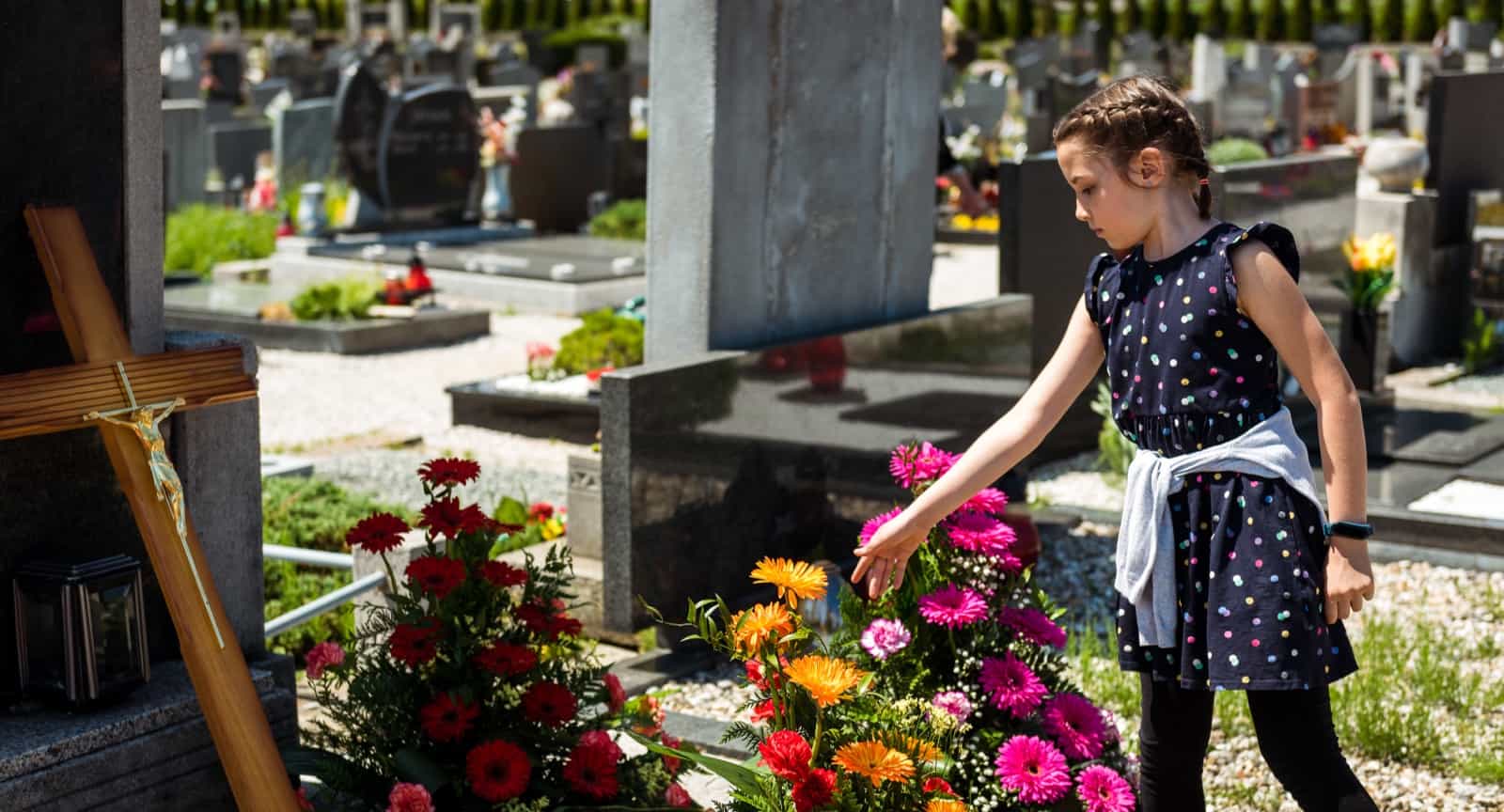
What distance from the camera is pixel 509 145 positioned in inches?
658

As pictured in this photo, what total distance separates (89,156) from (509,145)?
44.4ft

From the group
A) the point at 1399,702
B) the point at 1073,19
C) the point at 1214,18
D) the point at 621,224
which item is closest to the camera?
the point at 1399,702

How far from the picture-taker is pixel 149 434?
3.18 meters

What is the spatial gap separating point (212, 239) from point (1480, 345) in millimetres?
8861

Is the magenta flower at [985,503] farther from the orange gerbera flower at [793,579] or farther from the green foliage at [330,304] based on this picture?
the green foliage at [330,304]

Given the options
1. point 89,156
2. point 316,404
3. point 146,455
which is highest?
point 89,156

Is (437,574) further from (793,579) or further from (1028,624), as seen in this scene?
(1028,624)

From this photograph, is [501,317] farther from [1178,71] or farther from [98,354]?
[1178,71]

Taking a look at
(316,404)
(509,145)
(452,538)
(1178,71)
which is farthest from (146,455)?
(1178,71)

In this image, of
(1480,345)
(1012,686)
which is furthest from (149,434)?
(1480,345)

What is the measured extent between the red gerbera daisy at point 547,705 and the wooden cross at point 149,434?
45 cm

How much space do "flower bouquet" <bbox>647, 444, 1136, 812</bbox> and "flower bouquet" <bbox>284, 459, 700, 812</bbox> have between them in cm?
35

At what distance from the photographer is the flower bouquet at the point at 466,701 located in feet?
10.7

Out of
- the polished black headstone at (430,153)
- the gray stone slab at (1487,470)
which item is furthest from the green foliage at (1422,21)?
the gray stone slab at (1487,470)
